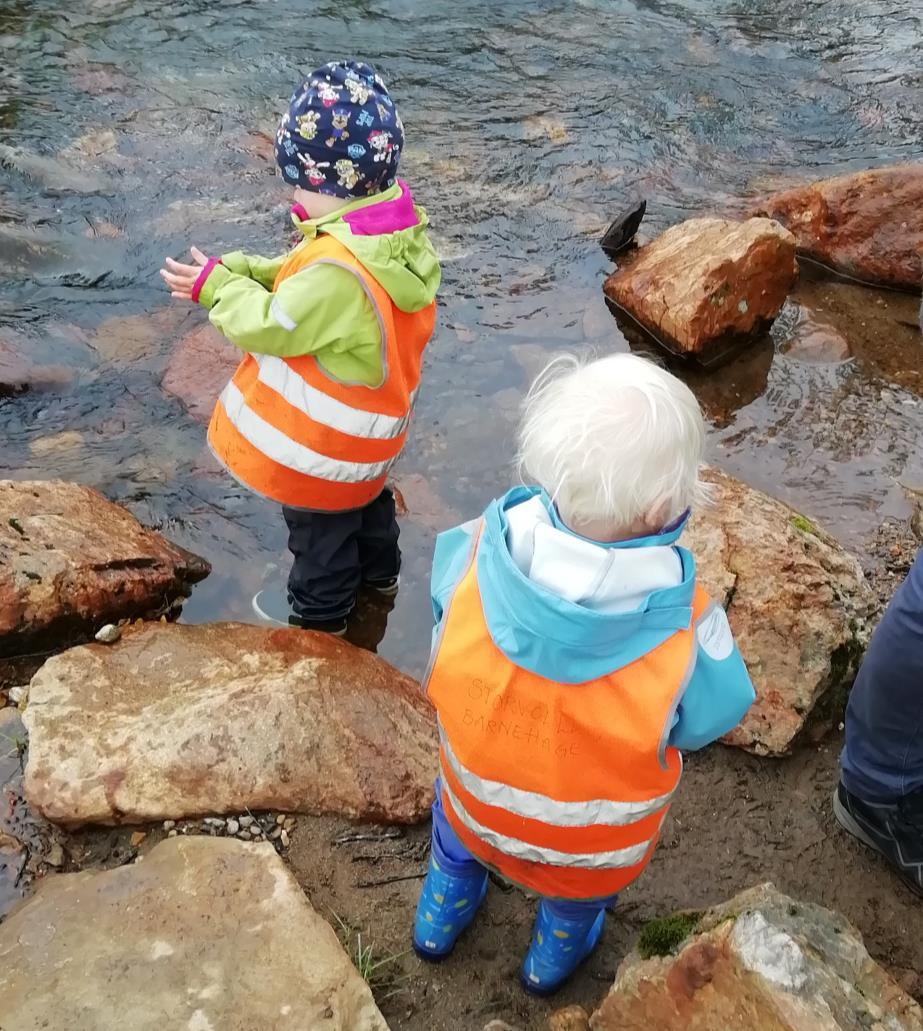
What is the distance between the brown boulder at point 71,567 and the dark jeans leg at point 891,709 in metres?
2.53

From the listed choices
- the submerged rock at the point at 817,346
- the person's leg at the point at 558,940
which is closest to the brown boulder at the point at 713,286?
the submerged rock at the point at 817,346

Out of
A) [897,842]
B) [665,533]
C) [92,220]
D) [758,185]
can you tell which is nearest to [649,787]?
[665,533]

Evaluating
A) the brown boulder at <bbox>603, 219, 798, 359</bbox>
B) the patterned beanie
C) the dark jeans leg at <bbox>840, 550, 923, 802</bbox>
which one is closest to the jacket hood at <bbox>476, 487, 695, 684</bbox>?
the dark jeans leg at <bbox>840, 550, 923, 802</bbox>

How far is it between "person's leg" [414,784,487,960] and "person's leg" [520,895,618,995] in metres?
0.19

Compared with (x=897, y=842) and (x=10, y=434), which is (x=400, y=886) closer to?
(x=897, y=842)

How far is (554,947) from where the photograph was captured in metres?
2.51

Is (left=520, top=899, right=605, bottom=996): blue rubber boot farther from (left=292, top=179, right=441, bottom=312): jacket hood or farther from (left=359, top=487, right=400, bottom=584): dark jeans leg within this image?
(left=292, top=179, right=441, bottom=312): jacket hood

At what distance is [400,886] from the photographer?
2848 millimetres

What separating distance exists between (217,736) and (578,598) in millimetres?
1518

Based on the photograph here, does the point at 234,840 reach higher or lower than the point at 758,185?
lower

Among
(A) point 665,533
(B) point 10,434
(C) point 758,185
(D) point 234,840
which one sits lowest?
(B) point 10,434

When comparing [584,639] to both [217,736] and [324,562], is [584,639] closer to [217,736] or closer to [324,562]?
[217,736]

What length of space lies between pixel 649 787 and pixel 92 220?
5.29 metres

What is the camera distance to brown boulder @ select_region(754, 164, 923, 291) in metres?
5.88
